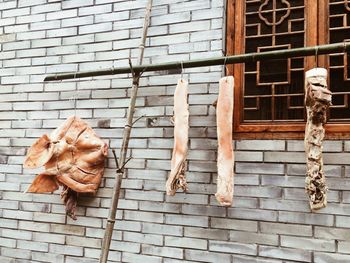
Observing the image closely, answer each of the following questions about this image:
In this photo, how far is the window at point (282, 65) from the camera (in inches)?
132

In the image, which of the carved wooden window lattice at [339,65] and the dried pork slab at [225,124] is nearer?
the dried pork slab at [225,124]

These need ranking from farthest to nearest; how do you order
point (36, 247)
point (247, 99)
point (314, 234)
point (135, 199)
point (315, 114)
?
point (36, 247)
point (135, 199)
point (247, 99)
point (314, 234)
point (315, 114)

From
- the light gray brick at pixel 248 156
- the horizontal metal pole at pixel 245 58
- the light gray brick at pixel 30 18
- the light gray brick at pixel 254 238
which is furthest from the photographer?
the light gray brick at pixel 30 18

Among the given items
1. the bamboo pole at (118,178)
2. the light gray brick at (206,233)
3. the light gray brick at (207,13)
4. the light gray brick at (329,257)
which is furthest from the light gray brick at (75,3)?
the light gray brick at (329,257)

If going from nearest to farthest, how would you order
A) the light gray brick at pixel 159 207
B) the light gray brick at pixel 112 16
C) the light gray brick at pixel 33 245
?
1. the light gray brick at pixel 159 207
2. the light gray brick at pixel 112 16
3. the light gray brick at pixel 33 245

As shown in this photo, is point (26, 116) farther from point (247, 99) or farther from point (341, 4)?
point (341, 4)

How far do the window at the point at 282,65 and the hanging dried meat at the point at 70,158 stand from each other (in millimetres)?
1295

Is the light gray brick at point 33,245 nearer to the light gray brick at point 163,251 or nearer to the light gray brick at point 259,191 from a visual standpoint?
the light gray brick at point 163,251

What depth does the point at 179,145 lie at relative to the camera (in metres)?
3.29

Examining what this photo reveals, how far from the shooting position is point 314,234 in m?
3.25

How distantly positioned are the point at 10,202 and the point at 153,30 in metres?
2.25

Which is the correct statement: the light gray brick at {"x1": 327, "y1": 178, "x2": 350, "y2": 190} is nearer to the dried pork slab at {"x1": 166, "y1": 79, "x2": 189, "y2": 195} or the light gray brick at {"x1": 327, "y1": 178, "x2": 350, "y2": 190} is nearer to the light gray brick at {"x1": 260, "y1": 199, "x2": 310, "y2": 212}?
the light gray brick at {"x1": 260, "y1": 199, "x2": 310, "y2": 212}

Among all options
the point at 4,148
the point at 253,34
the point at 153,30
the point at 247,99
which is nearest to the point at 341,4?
the point at 253,34

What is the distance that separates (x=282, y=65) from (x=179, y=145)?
107 centimetres
